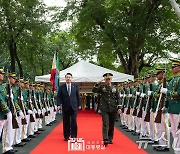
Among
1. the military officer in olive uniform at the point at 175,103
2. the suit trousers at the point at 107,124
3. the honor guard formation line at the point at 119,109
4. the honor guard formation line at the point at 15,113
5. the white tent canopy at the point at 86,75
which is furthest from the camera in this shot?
the white tent canopy at the point at 86,75

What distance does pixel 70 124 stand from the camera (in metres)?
9.66

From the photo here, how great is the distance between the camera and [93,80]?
65.5 feet

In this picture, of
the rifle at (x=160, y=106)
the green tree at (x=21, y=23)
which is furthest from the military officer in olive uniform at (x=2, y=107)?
the green tree at (x=21, y=23)

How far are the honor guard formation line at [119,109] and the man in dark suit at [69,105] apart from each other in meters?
0.79

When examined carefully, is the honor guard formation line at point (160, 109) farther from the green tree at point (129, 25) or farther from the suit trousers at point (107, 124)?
the green tree at point (129, 25)

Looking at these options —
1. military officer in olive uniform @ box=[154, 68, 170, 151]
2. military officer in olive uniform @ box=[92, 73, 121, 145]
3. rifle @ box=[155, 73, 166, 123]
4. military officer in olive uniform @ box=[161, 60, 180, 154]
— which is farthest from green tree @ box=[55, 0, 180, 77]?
military officer in olive uniform @ box=[161, 60, 180, 154]

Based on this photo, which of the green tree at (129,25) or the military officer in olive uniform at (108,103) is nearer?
the military officer in olive uniform at (108,103)

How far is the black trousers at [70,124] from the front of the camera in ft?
31.1

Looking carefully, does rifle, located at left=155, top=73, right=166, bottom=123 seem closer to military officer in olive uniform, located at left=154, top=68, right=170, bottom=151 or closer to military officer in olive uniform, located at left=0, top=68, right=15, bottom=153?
military officer in olive uniform, located at left=154, top=68, right=170, bottom=151

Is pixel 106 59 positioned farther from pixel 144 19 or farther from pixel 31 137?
pixel 31 137

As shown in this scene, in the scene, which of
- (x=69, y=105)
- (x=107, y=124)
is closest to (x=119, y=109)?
(x=107, y=124)

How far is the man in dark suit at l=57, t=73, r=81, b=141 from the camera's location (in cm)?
951

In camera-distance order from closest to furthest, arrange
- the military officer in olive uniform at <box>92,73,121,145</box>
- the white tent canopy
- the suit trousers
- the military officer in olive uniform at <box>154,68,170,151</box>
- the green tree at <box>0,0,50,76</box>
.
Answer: the military officer in olive uniform at <box>154,68,170,151</box> < the suit trousers < the military officer in olive uniform at <box>92,73,121,145</box> < the white tent canopy < the green tree at <box>0,0,50,76</box>

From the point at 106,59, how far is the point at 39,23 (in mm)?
10175
